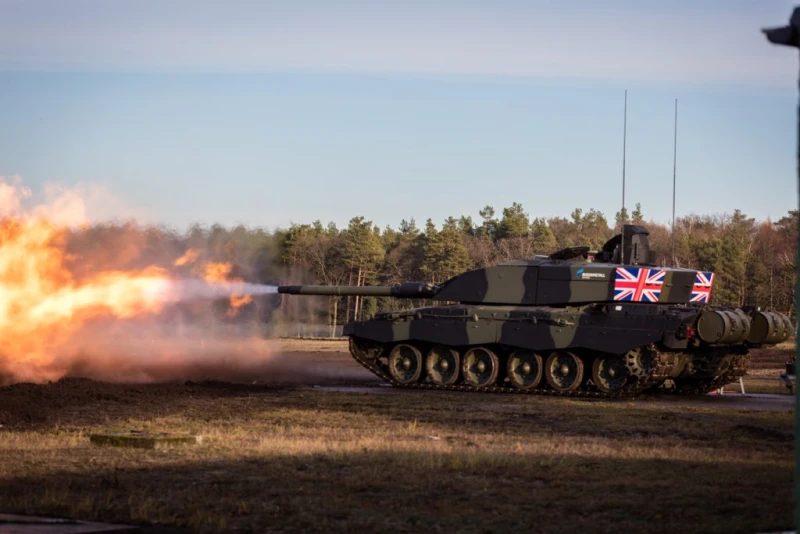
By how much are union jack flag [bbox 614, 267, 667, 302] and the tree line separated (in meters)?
11.8

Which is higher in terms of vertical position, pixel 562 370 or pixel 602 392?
pixel 562 370

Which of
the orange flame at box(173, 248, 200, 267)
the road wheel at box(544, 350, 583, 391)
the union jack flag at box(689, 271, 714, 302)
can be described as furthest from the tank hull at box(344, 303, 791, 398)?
the orange flame at box(173, 248, 200, 267)

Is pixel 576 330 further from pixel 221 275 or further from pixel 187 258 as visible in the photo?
pixel 187 258

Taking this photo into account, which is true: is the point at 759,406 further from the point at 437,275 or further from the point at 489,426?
the point at 437,275

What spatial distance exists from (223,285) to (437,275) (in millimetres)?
43010

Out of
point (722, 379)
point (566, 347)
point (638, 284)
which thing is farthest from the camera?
point (722, 379)

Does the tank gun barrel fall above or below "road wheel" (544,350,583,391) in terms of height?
above

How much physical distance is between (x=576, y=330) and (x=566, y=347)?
54cm

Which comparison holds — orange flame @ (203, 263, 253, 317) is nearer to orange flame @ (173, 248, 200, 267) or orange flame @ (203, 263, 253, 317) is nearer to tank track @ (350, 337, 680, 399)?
orange flame @ (173, 248, 200, 267)

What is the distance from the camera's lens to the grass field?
1338 cm

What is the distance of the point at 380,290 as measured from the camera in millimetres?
35844

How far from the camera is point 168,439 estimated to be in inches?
751

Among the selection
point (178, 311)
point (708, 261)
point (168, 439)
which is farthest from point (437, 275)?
point (168, 439)

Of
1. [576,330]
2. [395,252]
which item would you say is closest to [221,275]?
[576,330]
